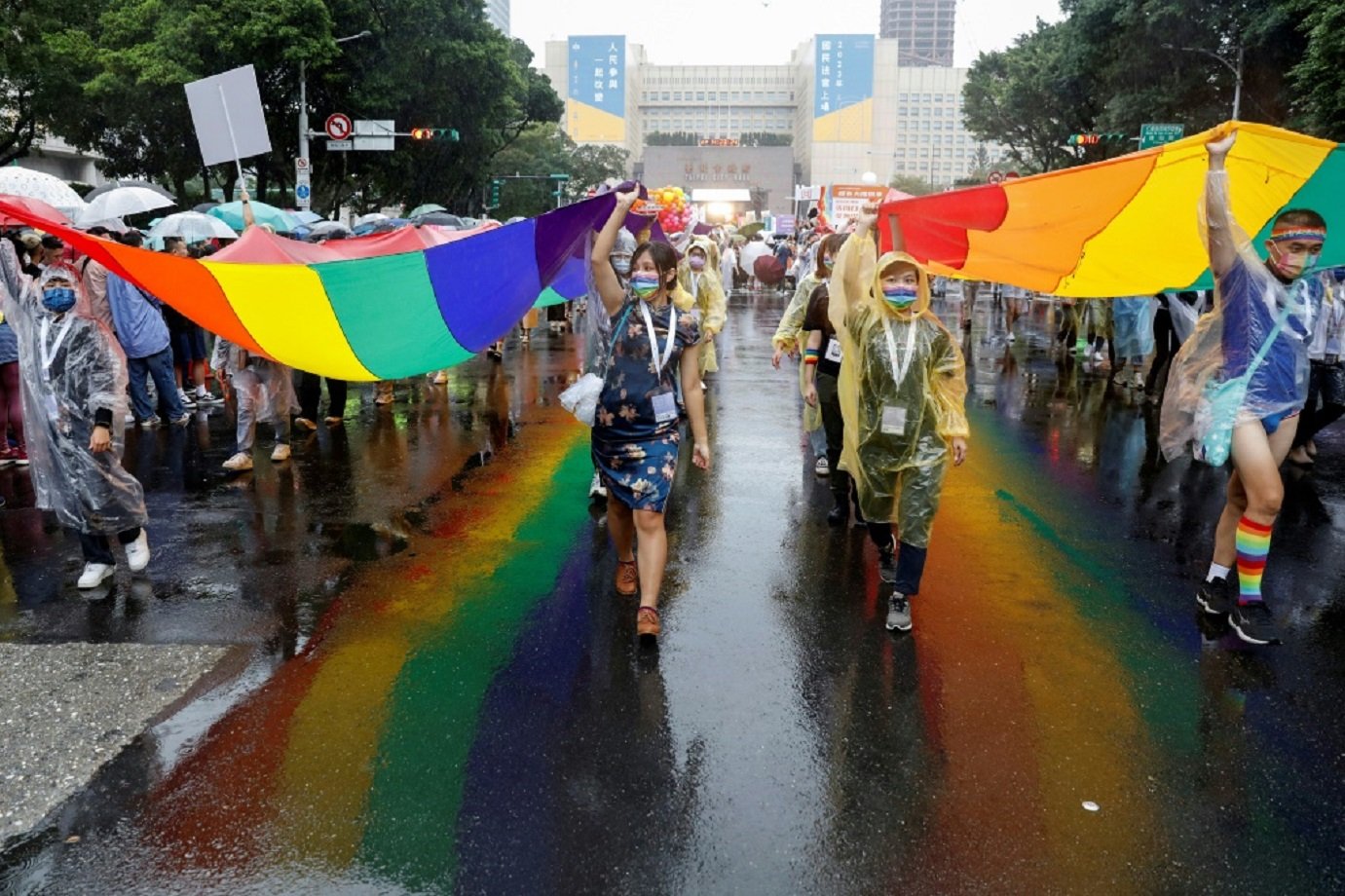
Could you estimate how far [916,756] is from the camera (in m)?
3.65

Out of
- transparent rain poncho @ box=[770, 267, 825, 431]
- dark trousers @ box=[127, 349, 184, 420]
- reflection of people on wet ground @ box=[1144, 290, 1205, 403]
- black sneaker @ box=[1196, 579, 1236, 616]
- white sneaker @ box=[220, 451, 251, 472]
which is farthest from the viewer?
reflection of people on wet ground @ box=[1144, 290, 1205, 403]

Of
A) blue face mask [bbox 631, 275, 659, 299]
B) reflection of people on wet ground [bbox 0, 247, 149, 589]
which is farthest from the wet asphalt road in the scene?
blue face mask [bbox 631, 275, 659, 299]

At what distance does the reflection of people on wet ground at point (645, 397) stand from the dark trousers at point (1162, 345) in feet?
28.8

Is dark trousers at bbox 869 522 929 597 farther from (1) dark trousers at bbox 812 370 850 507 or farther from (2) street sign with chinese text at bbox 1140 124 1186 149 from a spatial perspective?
(2) street sign with chinese text at bbox 1140 124 1186 149

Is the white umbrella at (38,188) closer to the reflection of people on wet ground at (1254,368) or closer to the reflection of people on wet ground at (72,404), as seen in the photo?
the reflection of people on wet ground at (72,404)

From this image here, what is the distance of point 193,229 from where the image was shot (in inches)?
534

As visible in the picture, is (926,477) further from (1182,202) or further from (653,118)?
(653,118)

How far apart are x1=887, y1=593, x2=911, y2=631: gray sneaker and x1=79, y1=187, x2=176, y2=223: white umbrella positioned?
1163 cm

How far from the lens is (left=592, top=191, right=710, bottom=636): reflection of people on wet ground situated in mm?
4574

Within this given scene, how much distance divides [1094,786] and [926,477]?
64.0 inches

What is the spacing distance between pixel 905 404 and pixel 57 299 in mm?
4085

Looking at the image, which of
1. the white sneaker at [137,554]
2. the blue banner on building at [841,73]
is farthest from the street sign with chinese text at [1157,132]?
the blue banner on building at [841,73]

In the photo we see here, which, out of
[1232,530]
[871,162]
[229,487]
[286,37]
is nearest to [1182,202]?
[1232,530]

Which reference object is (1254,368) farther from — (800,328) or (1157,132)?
(1157,132)
